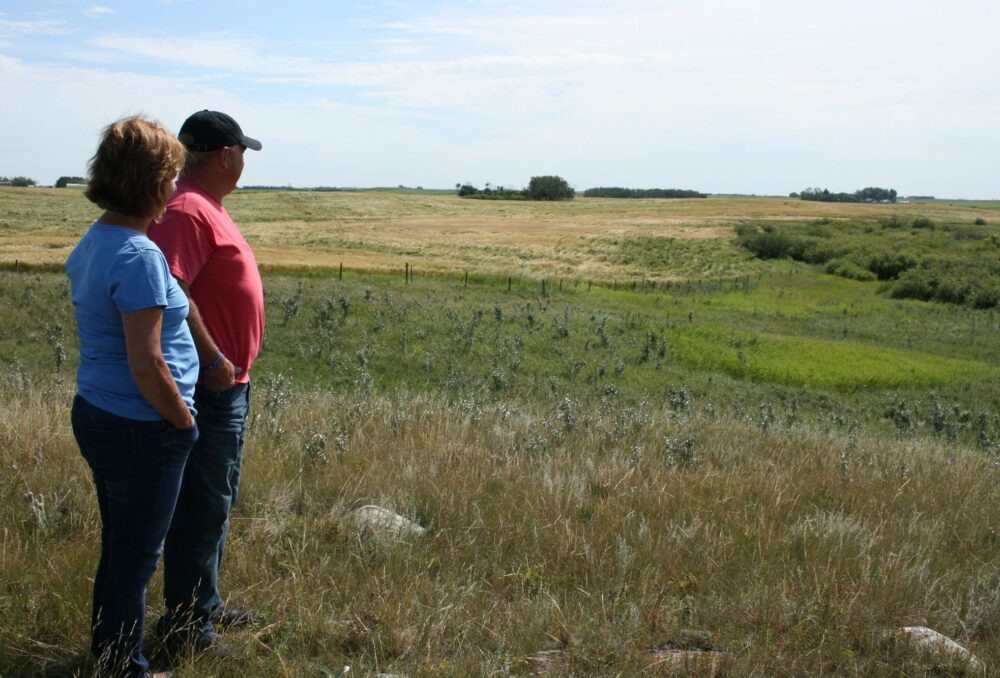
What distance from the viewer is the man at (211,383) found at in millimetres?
3037

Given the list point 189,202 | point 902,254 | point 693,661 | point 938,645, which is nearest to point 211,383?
point 189,202

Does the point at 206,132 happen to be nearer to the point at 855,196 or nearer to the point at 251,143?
the point at 251,143

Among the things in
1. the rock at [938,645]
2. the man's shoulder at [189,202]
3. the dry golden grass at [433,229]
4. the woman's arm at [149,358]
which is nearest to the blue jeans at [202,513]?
the woman's arm at [149,358]

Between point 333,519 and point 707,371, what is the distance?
61.4 ft

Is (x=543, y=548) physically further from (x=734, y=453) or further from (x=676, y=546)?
(x=734, y=453)

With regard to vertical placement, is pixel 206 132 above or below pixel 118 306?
above

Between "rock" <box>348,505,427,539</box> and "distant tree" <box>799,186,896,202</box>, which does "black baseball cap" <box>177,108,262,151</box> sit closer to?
"rock" <box>348,505,427,539</box>

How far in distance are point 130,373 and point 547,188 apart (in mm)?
130177

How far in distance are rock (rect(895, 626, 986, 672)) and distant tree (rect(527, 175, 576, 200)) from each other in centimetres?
12922

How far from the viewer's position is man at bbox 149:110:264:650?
304 cm

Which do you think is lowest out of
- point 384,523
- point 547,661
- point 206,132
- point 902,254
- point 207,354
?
point 547,661

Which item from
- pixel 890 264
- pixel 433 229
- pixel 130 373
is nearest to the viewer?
pixel 130 373

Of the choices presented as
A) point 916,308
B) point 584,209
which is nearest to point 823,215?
point 584,209

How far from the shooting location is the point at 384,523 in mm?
4070
